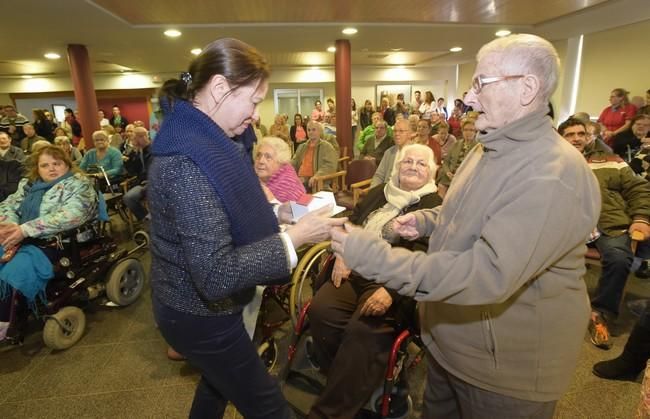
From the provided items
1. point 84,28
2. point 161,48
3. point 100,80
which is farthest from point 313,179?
point 100,80

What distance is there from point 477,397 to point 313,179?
3205 millimetres

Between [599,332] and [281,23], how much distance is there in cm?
484

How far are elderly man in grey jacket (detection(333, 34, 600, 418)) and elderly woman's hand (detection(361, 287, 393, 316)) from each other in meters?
0.53

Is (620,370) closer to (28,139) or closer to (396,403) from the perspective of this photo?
(396,403)

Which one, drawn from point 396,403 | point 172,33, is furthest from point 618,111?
point 172,33

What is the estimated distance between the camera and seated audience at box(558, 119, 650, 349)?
2285mm

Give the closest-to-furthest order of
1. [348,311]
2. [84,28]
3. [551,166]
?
1. [551,166]
2. [348,311]
3. [84,28]

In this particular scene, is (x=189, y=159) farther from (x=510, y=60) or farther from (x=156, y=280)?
(x=510, y=60)

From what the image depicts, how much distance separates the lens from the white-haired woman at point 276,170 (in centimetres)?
245

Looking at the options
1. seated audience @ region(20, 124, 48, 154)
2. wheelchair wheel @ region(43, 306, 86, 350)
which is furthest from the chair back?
seated audience @ region(20, 124, 48, 154)

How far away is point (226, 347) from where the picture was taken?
983 mm

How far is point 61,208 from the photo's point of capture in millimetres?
2340

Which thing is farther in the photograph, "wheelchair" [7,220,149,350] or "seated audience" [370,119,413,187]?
Answer: "seated audience" [370,119,413,187]

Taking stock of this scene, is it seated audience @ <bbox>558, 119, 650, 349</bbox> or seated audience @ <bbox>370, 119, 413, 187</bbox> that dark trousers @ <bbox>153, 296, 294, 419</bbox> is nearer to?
seated audience @ <bbox>558, 119, 650, 349</bbox>
